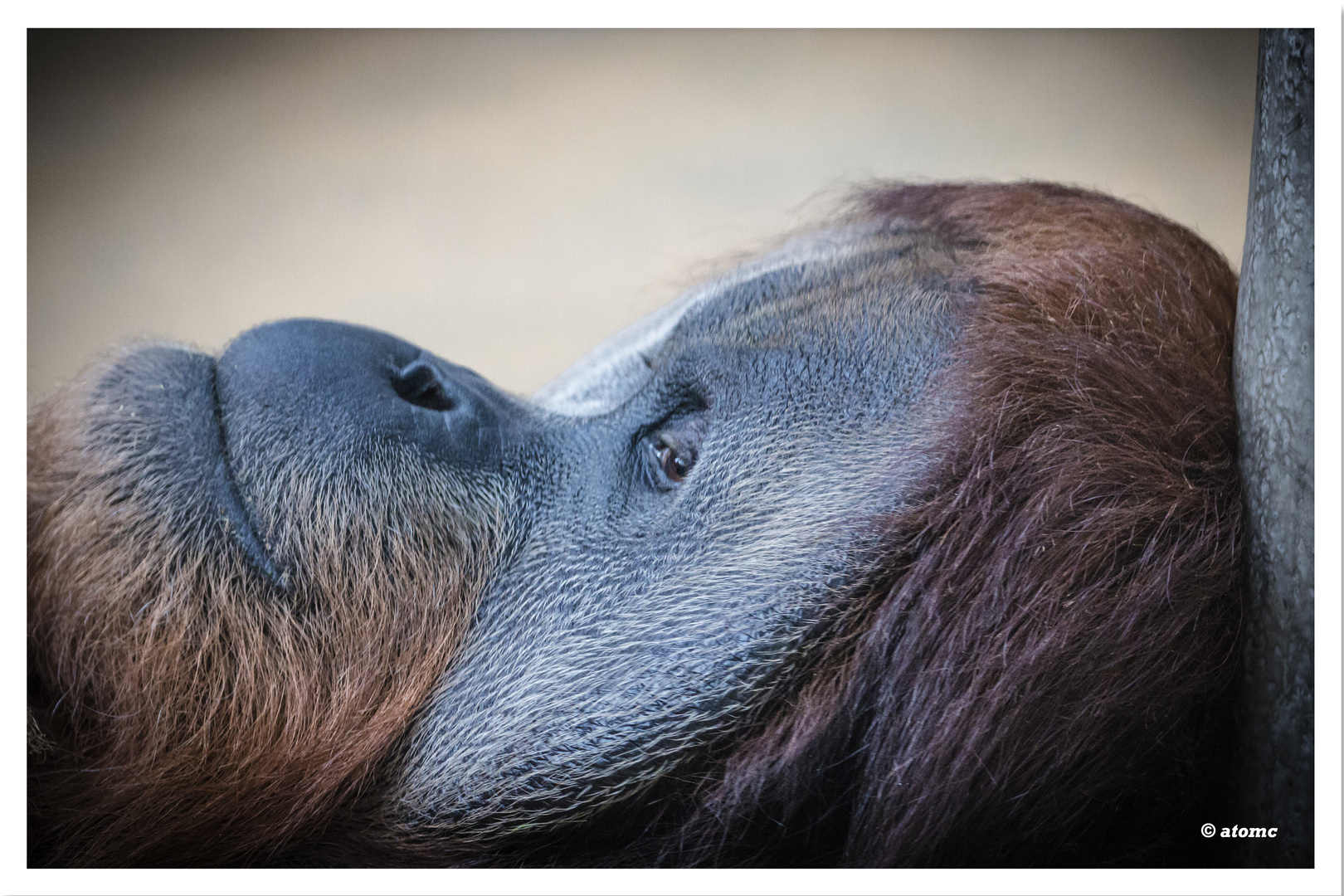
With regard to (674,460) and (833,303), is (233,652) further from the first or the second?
(833,303)

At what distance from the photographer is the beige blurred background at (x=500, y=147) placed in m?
1.07

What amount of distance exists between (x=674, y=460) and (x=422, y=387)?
286mm

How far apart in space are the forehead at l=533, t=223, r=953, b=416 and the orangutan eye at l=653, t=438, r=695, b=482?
4.0 inches

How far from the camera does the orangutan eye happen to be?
3.20 ft

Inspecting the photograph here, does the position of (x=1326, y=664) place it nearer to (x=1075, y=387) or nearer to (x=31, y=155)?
(x=1075, y=387)

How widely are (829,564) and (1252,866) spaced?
59cm

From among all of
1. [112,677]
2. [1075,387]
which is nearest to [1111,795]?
[1075,387]

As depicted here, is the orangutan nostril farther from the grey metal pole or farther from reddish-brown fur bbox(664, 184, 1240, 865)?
the grey metal pole

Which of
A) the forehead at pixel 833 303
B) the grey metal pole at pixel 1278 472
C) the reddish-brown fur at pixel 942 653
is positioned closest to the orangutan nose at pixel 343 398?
the reddish-brown fur at pixel 942 653

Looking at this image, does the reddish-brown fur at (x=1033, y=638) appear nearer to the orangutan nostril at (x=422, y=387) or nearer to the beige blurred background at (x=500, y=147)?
the beige blurred background at (x=500, y=147)

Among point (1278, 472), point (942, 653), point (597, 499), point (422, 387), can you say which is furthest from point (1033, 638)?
point (422, 387)

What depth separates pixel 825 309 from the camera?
990 mm

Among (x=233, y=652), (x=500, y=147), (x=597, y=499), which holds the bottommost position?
(x=233, y=652)

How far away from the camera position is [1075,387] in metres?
0.92
